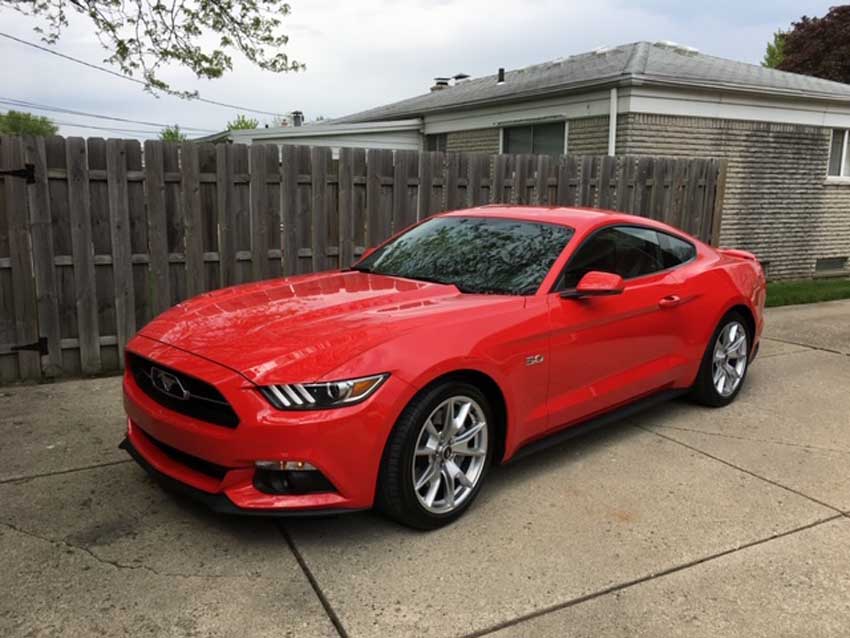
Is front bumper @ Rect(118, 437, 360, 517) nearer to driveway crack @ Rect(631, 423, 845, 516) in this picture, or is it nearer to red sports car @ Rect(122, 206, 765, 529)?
red sports car @ Rect(122, 206, 765, 529)

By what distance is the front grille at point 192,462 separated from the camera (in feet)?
9.91

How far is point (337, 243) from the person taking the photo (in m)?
6.77

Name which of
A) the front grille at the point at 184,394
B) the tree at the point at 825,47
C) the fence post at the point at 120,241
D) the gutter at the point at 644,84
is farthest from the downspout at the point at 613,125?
the tree at the point at 825,47

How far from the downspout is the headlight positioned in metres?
9.11

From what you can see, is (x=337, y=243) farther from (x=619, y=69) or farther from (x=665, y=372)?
(x=619, y=69)

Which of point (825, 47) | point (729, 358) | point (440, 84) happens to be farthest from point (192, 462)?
point (825, 47)

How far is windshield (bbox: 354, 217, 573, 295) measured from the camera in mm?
3949

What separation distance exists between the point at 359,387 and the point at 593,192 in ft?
19.7

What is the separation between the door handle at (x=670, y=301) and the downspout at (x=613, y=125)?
6950 millimetres

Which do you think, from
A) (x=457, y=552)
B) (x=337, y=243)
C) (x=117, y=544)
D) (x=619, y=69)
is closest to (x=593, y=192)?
(x=337, y=243)

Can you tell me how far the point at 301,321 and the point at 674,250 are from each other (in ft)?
9.49

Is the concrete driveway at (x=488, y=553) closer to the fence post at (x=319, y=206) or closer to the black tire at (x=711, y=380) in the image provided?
the black tire at (x=711, y=380)

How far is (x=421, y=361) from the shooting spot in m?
3.11

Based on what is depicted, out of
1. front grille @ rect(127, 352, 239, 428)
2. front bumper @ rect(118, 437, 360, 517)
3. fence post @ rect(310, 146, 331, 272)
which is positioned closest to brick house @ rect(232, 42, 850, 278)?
fence post @ rect(310, 146, 331, 272)
